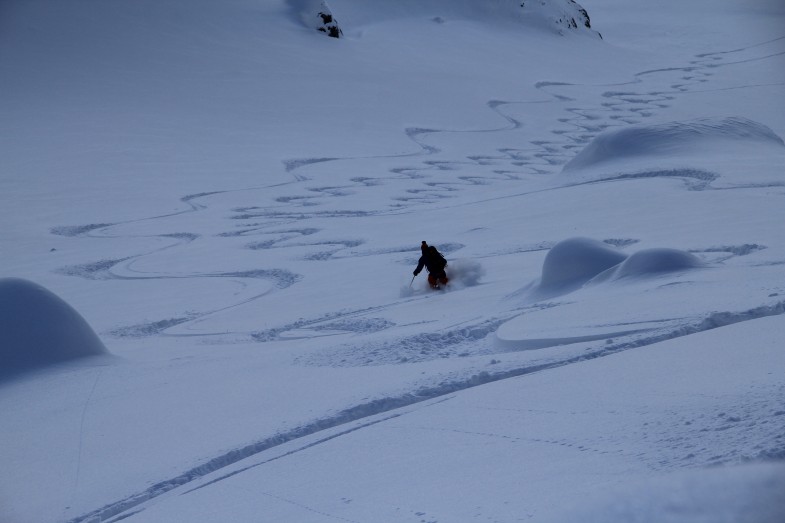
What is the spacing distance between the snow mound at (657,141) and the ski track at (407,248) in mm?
1168

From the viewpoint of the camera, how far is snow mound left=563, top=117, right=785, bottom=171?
1325 cm

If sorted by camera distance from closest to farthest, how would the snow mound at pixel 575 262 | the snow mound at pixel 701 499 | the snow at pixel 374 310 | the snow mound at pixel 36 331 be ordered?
1. the snow mound at pixel 701 499
2. the snow at pixel 374 310
3. the snow mound at pixel 36 331
4. the snow mound at pixel 575 262

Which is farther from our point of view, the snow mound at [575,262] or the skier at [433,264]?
the skier at [433,264]

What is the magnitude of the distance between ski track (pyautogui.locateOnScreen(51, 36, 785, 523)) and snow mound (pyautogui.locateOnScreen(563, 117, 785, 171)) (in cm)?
117

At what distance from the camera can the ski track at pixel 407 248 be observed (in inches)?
162

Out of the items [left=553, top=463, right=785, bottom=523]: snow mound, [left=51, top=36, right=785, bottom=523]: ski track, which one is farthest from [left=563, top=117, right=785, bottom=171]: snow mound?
[left=553, top=463, right=785, bottom=523]: snow mound

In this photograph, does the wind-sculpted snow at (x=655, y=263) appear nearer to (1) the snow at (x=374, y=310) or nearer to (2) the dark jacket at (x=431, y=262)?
(1) the snow at (x=374, y=310)

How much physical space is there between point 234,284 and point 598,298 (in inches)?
168

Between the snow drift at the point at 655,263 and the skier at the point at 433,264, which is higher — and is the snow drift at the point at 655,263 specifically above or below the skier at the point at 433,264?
above

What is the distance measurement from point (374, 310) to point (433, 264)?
2.41 ft

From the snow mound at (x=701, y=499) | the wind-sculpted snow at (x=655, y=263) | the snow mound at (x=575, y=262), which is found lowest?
the snow mound at (x=575, y=262)

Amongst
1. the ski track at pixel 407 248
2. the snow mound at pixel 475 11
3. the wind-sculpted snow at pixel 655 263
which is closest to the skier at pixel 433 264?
the ski track at pixel 407 248

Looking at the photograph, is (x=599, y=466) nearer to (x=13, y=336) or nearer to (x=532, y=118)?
(x=13, y=336)

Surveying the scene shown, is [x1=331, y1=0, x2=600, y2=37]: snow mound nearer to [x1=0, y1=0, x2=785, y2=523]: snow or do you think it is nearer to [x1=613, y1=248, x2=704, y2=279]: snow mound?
[x1=0, y1=0, x2=785, y2=523]: snow
